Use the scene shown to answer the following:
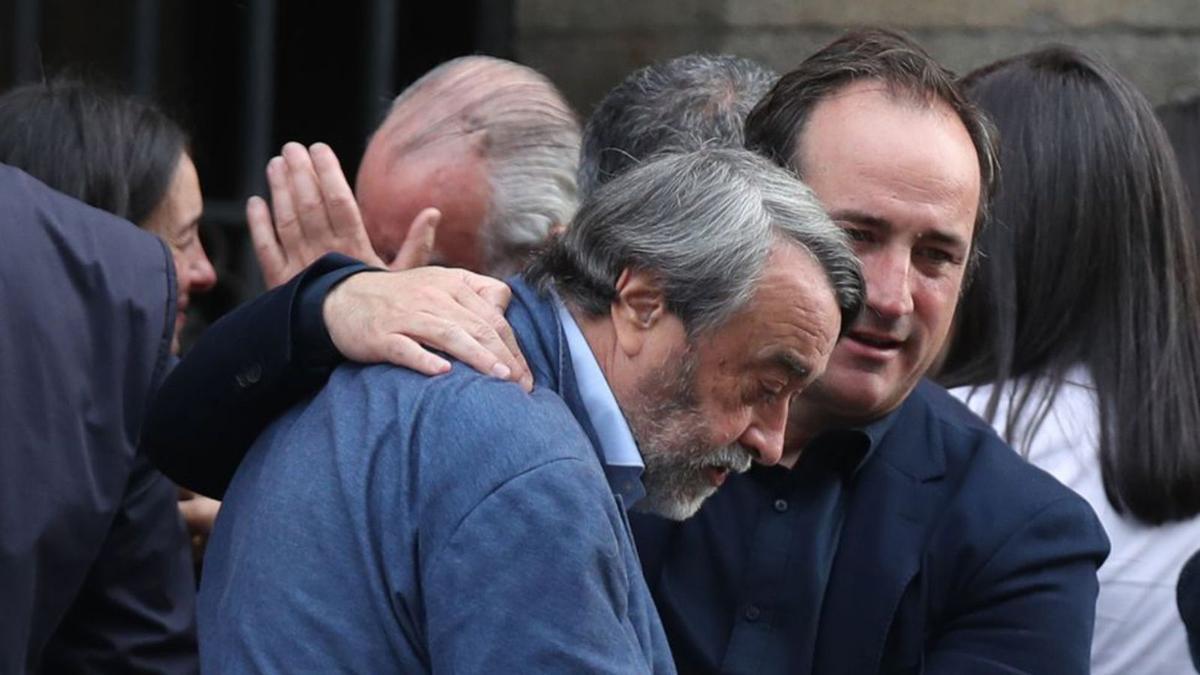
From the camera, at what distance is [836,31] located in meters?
5.25

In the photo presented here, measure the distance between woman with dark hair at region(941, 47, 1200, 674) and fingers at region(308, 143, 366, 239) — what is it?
0.96 m

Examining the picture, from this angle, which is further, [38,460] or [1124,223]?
[1124,223]

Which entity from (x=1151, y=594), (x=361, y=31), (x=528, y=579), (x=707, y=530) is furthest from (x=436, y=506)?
(x=361, y=31)

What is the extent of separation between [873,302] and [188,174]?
1455 millimetres

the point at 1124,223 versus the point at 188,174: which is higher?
the point at 1124,223

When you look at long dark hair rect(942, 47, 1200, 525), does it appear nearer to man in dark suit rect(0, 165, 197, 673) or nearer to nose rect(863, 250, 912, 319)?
nose rect(863, 250, 912, 319)

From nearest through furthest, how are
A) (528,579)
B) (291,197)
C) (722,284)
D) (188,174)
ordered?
(528,579)
(722,284)
(291,197)
(188,174)

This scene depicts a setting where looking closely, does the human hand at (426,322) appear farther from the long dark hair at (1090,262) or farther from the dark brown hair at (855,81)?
the long dark hair at (1090,262)

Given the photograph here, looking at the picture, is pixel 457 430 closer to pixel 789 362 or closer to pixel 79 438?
pixel 789 362

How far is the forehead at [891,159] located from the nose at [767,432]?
0.39 meters

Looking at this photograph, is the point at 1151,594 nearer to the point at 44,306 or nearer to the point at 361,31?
the point at 44,306

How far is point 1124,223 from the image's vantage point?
10.4ft

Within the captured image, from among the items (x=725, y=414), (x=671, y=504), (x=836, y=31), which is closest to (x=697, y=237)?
(x=725, y=414)

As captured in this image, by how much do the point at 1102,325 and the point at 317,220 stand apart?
1.22 meters
